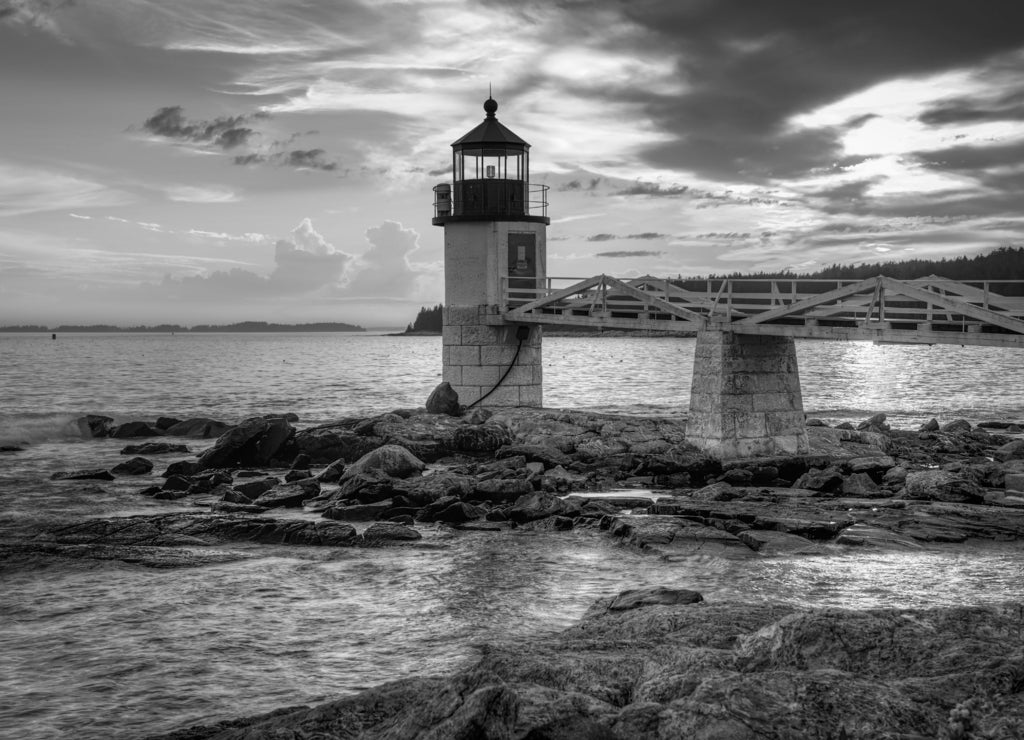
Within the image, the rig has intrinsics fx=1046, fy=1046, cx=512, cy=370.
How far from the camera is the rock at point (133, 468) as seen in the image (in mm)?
22797

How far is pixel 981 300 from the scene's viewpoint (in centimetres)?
1816

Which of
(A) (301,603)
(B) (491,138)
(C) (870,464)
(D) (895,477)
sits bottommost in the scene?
(A) (301,603)

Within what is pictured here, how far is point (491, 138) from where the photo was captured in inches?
1203

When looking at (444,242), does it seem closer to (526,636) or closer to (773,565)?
(773,565)

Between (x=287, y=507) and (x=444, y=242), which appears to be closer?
(x=287, y=507)

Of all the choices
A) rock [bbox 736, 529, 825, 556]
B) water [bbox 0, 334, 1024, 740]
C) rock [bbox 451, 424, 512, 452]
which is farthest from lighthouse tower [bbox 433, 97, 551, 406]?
rock [bbox 736, 529, 825, 556]

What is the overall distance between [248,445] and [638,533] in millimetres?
12206

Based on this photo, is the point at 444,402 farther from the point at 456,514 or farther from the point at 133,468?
the point at 456,514

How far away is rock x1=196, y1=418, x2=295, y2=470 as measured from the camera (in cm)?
2345

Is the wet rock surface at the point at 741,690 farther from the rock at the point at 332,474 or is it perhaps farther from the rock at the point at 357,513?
the rock at the point at 332,474

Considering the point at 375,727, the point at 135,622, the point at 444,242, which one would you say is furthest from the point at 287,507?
the point at 444,242

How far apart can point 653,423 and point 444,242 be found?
979 cm

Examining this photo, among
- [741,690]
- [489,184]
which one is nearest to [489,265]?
[489,184]

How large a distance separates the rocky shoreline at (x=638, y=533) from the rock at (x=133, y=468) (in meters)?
0.06
